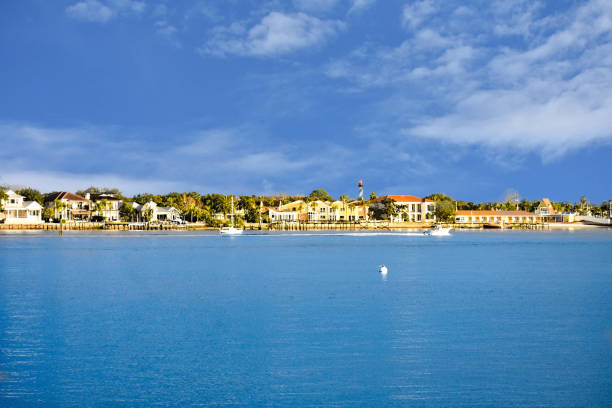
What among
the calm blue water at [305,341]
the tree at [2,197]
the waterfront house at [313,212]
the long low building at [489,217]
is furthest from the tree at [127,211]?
the calm blue water at [305,341]

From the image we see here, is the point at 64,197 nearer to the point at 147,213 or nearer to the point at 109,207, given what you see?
the point at 109,207

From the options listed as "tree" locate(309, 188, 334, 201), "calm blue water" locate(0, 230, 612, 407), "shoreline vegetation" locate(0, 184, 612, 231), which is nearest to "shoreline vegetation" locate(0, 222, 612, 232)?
"shoreline vegetation" locate(0, 184, 612, 231)

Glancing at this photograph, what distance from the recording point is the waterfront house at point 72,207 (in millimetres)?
134000

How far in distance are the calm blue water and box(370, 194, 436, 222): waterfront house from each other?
12538 cm

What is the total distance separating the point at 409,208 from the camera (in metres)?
166

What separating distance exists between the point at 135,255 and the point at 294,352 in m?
45.0

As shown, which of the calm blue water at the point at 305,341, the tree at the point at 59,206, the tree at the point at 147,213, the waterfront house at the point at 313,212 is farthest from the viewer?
the waterfront house at the point at 313,212

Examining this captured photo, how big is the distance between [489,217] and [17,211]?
134 metres

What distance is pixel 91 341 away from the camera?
778 inches

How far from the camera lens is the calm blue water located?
14.4 m

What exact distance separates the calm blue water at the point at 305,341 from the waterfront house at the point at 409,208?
411 feet

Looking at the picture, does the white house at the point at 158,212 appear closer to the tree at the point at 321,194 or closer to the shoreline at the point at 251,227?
the shoreline at the point at 251,227

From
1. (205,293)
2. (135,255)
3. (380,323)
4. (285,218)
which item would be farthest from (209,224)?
(380,323)

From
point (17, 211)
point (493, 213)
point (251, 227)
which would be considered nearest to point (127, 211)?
point (17, 211)
